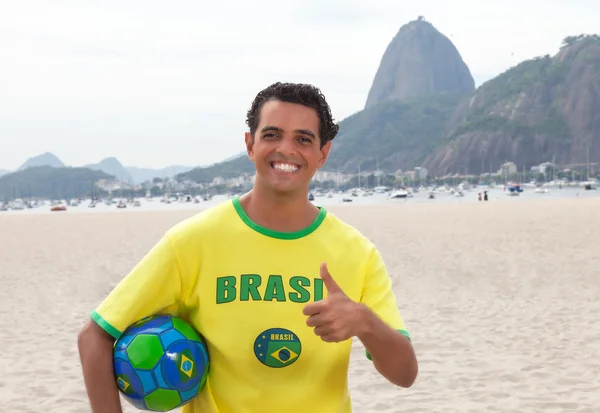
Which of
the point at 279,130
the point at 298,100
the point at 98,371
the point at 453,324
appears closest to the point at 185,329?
the point at 98,371

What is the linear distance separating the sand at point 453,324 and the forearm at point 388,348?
426 centimetres

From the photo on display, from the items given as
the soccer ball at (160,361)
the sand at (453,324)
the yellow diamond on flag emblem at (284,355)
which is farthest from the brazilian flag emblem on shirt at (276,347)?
the sand at (453,324)

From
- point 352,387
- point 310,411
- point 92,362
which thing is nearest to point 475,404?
point 352,387

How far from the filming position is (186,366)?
253cm

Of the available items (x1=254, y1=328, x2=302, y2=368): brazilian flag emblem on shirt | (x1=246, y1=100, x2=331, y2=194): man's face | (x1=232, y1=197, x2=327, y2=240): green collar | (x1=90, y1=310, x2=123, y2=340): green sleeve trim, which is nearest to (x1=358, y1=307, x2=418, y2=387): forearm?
(x1=254, y1=328, x2=302, y2=368): brazilian flag emblem on shirt

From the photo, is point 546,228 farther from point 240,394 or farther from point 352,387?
point 240,394

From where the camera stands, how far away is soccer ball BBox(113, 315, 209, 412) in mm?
2451

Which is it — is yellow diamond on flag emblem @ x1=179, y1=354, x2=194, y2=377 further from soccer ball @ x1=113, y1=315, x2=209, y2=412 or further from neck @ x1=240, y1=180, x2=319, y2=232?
neck @ x1=240, y1=180, x2=319, y2=232

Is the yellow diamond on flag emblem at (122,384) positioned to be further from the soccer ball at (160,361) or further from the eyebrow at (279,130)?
the eyebrow at (279,130)

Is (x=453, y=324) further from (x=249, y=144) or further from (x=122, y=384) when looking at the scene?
(x=122, y=384)

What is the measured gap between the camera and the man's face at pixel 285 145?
2518 mm

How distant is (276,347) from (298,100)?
0.91 metres

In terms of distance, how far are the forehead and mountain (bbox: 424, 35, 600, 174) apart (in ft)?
631

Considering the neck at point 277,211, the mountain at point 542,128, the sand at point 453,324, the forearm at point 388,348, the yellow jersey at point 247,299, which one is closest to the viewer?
the forearm at point 388,348
